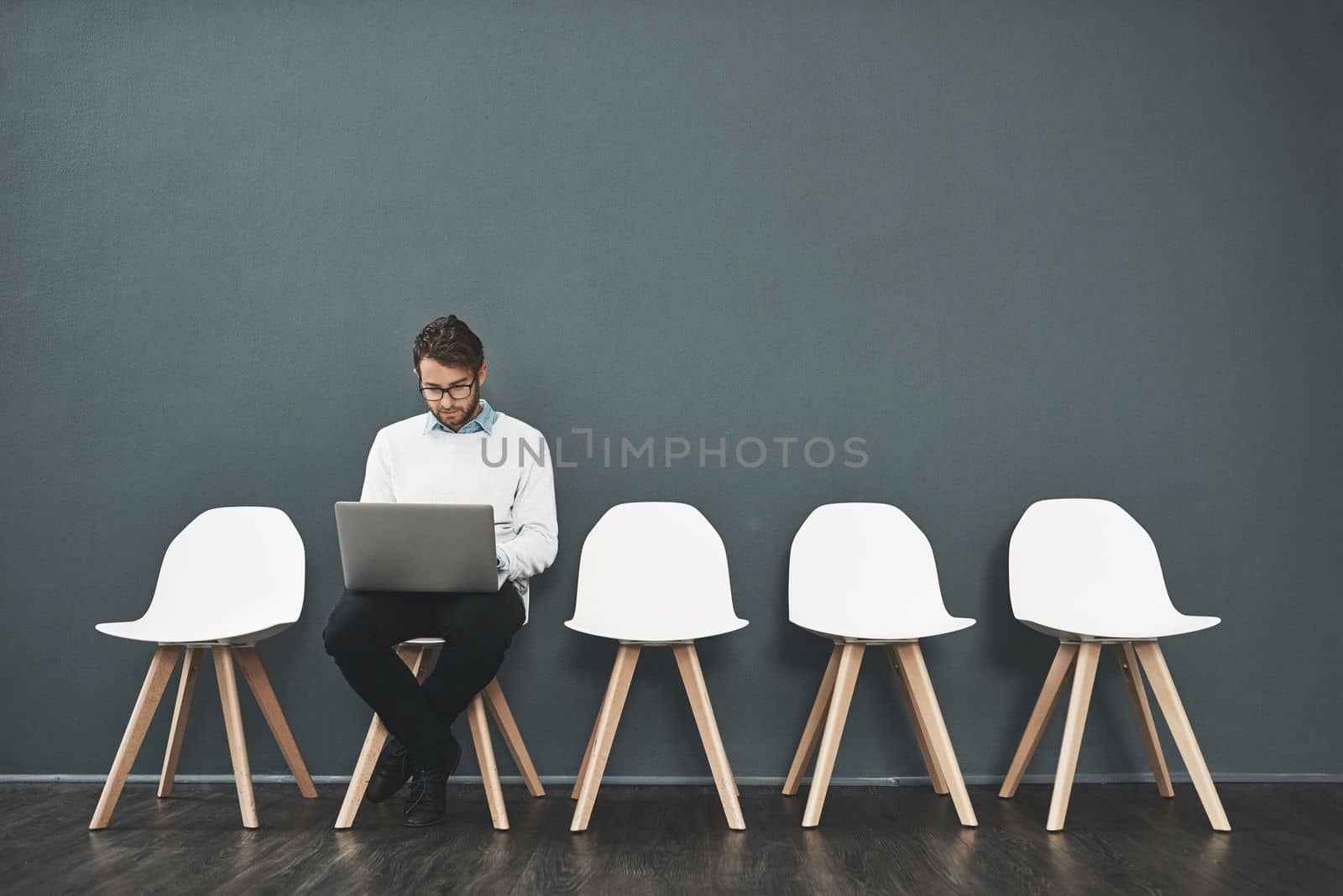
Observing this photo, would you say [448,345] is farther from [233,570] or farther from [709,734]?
[709,734]

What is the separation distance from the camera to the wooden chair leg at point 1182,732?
2432mm

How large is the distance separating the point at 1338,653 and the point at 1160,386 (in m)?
1.00

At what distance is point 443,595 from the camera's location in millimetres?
2518

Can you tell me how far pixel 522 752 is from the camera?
2727 mm

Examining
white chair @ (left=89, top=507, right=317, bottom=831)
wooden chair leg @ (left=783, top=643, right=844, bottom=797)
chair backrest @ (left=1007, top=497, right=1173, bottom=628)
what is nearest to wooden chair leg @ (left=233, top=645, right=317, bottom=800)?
white chair @ (left=89, top=507, right=317, bottom=831)

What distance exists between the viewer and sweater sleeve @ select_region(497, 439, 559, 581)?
2.60 meters

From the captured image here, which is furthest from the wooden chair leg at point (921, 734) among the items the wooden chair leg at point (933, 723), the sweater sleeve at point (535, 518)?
the sweater sleeve at point (535, 518)

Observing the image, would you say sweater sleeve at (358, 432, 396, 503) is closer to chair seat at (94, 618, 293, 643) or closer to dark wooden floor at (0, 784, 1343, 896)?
chair seat at (94, 618, 293, 643)

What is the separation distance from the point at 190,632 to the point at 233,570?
287 mm

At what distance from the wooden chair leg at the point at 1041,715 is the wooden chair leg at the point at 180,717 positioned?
2382mm

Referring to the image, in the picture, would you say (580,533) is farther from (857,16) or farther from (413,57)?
(857,16)

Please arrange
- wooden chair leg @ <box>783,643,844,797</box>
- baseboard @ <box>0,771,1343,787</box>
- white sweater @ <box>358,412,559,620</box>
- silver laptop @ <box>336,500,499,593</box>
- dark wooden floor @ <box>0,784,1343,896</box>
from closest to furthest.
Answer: dark wooden floor @ <box>0,784,1343,896</box>
silver laptop @ <box>336,500,499,593</box>
white sweater @ <box>358,412,559,620</box>
wooden chair leg @ <box>783,643,844,797</box>
baseboard @ <box>0,771,1343,787</box>

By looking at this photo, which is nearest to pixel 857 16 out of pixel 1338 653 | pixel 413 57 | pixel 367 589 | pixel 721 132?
pixel 721 132

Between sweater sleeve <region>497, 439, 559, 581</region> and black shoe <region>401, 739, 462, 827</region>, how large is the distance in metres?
0.54
